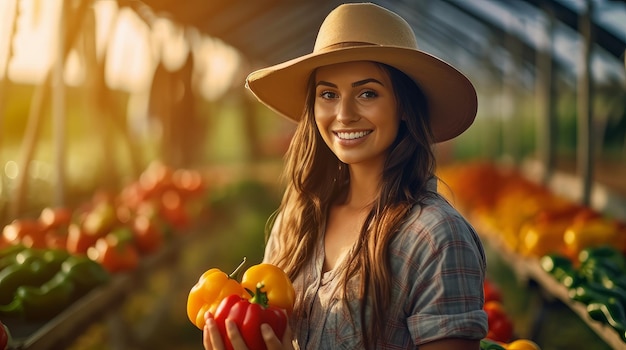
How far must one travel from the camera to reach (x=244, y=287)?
200 cm

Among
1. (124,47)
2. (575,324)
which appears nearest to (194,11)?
(124,47)

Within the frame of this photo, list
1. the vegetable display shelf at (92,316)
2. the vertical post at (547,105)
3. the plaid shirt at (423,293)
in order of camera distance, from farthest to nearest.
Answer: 1. the vertical post at (547,105)
2. the vegetable display shelf at (92,316)
3. the plaid shirt at (423,293)

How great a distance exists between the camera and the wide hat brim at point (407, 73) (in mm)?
1938

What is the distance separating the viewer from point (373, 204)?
6.82 feet

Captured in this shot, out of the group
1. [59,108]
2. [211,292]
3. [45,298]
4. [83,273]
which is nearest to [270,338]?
[211,292]

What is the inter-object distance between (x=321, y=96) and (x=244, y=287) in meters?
0.50

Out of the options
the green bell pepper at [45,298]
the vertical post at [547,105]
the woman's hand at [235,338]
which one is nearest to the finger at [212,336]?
the woman's hand at [235,338]

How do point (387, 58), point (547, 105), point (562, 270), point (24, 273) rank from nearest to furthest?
1. point (387, 58)
2. point (24, 273)
3. point (562, 270)
4. point (547, 105)

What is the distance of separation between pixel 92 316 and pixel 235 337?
1.60 metres

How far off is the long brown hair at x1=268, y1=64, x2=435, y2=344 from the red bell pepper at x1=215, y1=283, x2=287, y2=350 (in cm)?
17

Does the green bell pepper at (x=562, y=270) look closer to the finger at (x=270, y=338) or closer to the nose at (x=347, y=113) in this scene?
the nose at (x=347, y=113)

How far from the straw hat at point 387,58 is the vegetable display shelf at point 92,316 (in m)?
1.17

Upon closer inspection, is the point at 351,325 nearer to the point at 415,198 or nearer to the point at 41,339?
the point at 415,198

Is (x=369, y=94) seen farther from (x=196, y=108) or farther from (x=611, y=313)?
(x=196, y=108)
